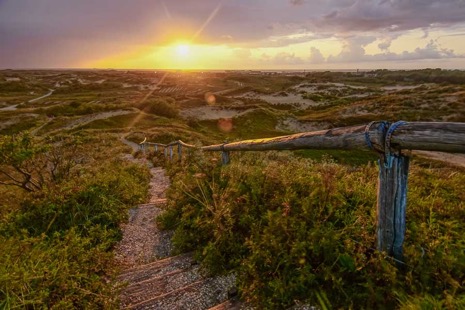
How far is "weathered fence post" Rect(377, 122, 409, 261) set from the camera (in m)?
2.62

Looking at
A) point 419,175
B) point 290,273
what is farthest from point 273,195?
point 419,175

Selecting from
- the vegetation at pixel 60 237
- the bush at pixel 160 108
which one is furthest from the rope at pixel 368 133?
the bush at pixel 160 108

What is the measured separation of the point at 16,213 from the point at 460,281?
6735 mm

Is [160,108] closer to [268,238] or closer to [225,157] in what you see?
[225,157]

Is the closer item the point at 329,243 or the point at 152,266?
the point at 329,243

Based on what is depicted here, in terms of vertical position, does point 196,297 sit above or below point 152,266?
above

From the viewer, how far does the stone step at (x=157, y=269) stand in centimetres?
409

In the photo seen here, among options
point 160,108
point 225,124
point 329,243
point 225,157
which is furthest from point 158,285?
point 160,108

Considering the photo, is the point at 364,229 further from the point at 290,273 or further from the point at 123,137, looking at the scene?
the point at 123,137

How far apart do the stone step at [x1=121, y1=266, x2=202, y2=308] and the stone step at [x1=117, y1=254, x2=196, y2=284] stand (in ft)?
0.39

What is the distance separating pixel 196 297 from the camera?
344cm

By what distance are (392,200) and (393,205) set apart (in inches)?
1.7

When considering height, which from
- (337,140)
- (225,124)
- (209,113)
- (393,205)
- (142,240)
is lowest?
(225,124)

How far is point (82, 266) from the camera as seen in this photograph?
12.9ft
